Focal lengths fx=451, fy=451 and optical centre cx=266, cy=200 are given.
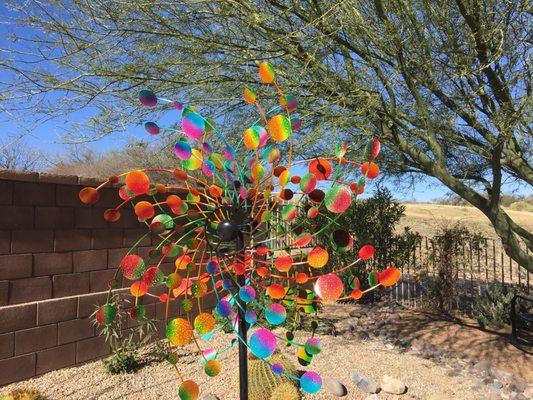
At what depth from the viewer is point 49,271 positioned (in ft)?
14.2

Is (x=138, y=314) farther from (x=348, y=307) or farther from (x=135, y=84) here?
(x=348, y=307)

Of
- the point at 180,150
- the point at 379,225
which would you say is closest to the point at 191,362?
the point at 180,150

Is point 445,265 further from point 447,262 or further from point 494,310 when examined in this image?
point 494,310

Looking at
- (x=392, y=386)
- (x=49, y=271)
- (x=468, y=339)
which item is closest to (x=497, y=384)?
(x=392, y=386)

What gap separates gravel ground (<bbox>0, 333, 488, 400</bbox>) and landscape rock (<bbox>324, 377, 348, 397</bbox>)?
0.05 m

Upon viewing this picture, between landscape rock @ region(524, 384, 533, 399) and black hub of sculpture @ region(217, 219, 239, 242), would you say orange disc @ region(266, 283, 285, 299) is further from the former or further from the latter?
landscape rock @ region(524, 384, 533, 399)

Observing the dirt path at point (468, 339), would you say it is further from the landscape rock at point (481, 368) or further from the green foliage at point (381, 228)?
the green foliage at point (381, 228)

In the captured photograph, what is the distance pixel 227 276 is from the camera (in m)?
2.10

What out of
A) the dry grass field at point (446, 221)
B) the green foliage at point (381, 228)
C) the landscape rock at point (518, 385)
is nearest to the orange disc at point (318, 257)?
the landscape rock at point (518, 385)

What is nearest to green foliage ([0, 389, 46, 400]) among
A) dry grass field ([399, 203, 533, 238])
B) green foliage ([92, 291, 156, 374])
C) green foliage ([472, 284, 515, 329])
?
green foliage ([92, 291, 156, 374])

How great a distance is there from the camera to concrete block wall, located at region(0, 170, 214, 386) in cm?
399

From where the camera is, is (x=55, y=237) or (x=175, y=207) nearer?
(x=175, y=207)

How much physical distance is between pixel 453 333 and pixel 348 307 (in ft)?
6.42

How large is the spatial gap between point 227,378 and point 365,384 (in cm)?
127
